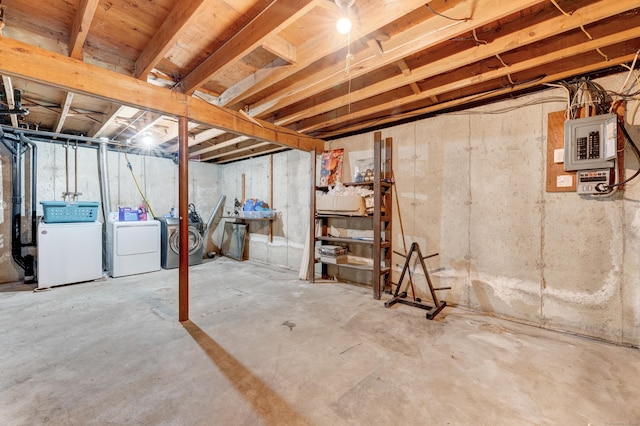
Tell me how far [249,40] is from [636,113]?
340 cm

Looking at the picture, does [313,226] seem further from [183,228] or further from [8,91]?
[8,91]

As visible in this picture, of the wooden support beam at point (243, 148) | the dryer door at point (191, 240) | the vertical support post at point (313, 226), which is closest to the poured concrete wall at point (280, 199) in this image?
the wooden support beam at point (243, 148)

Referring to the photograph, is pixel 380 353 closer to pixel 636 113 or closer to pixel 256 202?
pixel 636 113

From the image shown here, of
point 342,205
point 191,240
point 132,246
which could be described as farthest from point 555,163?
point 132,246

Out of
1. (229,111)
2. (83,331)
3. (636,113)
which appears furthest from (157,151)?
(636,113)

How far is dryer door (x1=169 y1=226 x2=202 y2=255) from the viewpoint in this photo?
5.25 m

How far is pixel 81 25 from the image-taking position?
1.83 m

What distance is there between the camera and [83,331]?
8.43 ft

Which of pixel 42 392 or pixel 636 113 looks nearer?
pixel 42 392

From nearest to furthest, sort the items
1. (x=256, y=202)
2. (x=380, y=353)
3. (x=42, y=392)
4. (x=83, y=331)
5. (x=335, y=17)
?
(x=42, y=392), (x=335, y=17), (x=380, y=353), (x=83, y=331), (x=256, y=202)

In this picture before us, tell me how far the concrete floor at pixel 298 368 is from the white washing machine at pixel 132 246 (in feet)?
4.61

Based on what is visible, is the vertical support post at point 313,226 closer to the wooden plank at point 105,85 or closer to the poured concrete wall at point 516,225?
the wooden plank at point 105,85

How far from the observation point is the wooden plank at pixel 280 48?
2180 millimetres

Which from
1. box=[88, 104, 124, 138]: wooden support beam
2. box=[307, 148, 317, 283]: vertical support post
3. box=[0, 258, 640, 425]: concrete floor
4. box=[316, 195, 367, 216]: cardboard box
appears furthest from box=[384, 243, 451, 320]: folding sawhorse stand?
box=[88, 104, 124, 138]: wooden support beam
